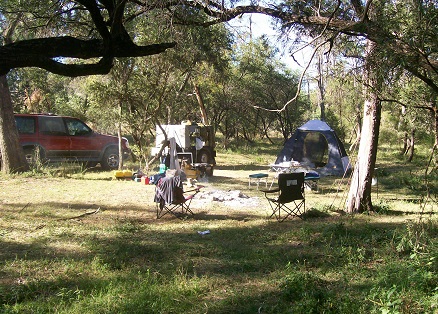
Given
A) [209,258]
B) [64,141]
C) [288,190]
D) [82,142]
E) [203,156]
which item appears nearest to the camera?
[209,258]

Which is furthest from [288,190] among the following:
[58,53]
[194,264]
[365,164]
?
[58,53]

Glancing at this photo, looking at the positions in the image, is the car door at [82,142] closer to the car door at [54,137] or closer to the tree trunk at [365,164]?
the car door at [54,137]

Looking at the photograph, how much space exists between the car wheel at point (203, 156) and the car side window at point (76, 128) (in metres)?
3.40

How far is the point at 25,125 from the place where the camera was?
11688 millimetres

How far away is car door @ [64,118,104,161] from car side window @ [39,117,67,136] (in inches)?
7.4

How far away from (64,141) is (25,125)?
3.63ft

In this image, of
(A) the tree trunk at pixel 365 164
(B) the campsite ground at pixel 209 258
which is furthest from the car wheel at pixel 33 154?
(A) the tree trunk at pixel 365 164

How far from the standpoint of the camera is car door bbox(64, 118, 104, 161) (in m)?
12.4

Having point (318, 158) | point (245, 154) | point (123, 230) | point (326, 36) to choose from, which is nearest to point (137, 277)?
point (123, 230)

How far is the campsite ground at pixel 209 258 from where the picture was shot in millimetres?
3475

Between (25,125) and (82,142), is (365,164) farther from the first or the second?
(25,125)

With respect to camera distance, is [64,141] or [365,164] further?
[64,141]

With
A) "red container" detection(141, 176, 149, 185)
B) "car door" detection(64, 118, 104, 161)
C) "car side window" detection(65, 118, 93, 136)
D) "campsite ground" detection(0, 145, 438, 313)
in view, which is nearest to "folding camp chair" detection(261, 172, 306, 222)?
"campsite ground" detection(0, 145, 438, 313)

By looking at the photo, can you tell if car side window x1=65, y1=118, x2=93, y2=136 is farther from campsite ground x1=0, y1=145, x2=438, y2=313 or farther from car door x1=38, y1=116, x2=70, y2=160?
campsite ground x1=0, y1=145, x2=438, y2=313
